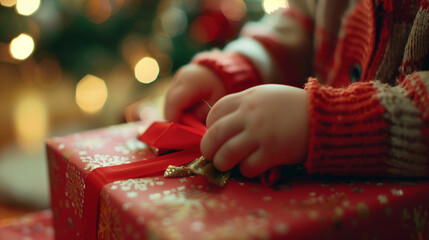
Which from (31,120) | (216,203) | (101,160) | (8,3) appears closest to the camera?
(216,203)

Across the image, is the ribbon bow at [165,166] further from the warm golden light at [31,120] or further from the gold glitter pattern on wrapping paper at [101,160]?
the warm golden light at [31,120]

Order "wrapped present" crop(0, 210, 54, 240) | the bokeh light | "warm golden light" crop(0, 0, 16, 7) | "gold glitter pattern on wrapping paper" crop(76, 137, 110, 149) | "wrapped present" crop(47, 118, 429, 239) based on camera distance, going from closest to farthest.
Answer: "wrapped present" crop(47, 118, 429, 239)
"gold glitter pattern on wrapping paper" crop(76, 137, 110, 149)
"wrapped present" crop(0, 210, 54, 240)
"warm golden light" crop(0, 0, 16, 7)
the bokeh light

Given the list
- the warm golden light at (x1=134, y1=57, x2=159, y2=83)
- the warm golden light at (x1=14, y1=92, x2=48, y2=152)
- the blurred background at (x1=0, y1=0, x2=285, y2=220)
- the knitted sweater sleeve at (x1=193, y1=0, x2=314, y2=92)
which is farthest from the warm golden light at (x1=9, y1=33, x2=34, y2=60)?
the knitted sweater sleeve at (x1=193, y1=0, x2=314, y2=92)

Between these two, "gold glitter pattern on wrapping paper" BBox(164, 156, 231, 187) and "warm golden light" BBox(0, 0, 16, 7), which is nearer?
"gold glitter pattern on wrapping paper" BBox(164, 156, 231, 187)

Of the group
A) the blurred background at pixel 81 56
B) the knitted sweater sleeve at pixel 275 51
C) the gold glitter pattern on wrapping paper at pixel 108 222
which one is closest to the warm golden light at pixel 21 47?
the blurred background at pixel 81 56

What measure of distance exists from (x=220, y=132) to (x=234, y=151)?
0.02 m

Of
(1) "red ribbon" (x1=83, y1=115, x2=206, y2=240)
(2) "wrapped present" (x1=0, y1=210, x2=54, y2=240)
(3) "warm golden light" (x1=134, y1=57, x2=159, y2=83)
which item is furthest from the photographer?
(3) "warm golden light" (x1=134, y1=57, x2=159, y2=83)

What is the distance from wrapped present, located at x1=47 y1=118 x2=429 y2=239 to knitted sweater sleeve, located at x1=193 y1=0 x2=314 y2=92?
0.18m

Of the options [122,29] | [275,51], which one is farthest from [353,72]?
[122,29]

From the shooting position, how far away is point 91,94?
5.32ft

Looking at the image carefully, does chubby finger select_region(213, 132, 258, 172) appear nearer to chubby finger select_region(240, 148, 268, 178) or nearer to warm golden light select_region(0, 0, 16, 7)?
chubby finger select_region(240, 148, 268, 178)

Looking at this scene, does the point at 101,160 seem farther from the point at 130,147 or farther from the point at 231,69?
the point at 231,69

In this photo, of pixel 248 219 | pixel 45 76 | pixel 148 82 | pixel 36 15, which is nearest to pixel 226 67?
→ pixel 248 219

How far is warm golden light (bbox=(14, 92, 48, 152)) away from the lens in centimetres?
131
